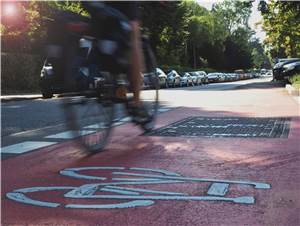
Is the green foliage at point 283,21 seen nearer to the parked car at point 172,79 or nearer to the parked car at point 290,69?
the parked car at point 290,69

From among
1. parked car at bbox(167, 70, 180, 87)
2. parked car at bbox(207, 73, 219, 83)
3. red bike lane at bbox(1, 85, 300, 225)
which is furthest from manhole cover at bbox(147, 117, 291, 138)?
parked car at bbox(207, 73, 219, 83)

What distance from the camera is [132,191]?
173 inches

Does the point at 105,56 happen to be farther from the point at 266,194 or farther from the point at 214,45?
the point at 214,45

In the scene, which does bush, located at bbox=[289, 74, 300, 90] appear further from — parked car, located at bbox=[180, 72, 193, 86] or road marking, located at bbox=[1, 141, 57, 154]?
parked car, located at bbox=[180, 72, 193, 86]

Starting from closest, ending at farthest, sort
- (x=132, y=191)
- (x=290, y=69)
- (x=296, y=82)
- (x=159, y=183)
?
(x=132, y=191), (x=159, y=183), (x=296, y=82), (x=290, y=69)

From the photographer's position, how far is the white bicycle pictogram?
13.4ft

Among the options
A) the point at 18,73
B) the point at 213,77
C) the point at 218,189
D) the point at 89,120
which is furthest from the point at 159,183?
the point at 213,77

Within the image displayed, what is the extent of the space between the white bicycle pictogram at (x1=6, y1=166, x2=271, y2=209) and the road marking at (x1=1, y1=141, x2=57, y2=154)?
160cm

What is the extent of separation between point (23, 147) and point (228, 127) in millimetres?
3205

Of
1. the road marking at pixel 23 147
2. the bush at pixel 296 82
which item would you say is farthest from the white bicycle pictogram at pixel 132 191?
the bush at pixel 296 82

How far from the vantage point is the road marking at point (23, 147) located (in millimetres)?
6555

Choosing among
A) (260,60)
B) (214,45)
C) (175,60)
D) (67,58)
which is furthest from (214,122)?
(260,60)

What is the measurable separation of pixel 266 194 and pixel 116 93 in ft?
6.30

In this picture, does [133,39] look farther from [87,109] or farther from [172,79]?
[172,79]
